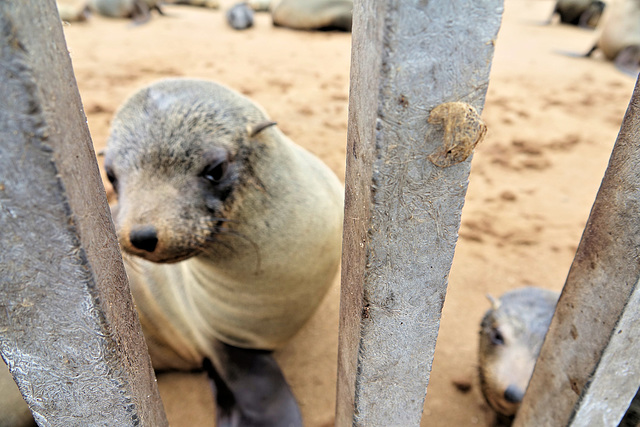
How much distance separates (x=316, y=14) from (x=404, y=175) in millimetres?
7726

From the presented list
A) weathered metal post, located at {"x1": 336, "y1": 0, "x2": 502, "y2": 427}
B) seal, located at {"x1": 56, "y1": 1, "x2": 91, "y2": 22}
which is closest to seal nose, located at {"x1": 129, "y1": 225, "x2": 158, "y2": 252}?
weathered metal post, located at {"x1": 336, "y1": 0, "x2": 502, "y2": 427}

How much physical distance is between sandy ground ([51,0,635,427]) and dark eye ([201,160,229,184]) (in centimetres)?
104

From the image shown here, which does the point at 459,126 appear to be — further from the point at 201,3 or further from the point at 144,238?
the point at 201,3

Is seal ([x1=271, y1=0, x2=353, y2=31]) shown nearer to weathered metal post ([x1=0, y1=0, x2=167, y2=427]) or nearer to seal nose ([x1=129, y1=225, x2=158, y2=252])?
seal nose ([x1=129, y1=225, x2=158, y2=252])

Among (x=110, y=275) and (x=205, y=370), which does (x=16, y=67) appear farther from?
(x=205, y=370)

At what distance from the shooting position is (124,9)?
27.8ft

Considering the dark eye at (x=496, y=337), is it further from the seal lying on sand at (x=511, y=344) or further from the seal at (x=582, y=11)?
the seal at (x=582, y=11)

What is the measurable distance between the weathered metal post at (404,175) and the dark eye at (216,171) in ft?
2.58

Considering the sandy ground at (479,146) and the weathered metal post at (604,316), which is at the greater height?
the weathered metal post at (604,316)

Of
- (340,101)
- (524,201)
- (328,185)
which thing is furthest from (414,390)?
(340,101)

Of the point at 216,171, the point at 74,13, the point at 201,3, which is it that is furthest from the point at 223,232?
the point at 201,3

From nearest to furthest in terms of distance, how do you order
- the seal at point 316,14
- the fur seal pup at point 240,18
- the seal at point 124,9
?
1. the seal at point 316,14
2. the fur seal pup at point 240,18
3. the seal at point 124,9

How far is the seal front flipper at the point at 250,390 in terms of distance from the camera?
1.96 meters

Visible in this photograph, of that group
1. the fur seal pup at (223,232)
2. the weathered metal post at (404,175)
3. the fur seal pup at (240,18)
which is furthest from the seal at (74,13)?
the weathered metal post at (404,175)
